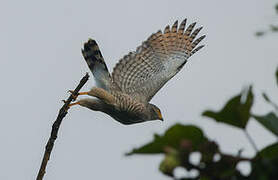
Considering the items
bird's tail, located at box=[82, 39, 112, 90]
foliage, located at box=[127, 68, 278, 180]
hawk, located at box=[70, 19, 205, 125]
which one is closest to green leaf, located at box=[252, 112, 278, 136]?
foliage, located at box=[127, 68, 278, 180]

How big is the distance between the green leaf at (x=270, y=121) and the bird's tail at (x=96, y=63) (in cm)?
676

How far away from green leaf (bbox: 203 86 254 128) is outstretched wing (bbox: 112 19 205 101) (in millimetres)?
7491

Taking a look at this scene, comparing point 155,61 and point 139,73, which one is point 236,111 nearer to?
point 139,73

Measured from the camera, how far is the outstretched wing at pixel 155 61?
8.76 metres

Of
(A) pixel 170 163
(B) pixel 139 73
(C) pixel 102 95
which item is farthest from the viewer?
(B) pixel 139 73

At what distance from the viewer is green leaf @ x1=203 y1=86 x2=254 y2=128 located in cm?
100

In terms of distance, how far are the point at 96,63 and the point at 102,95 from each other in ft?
1.87

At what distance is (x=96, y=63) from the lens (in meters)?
7.93

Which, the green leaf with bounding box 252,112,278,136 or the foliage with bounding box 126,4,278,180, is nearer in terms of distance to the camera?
the foliage with bounding box 126,4,278,180

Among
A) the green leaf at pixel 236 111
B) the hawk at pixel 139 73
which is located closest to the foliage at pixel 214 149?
the green leaf at pixel 236 111

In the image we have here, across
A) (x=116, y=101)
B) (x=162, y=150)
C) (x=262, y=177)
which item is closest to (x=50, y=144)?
(x=162, y=150)

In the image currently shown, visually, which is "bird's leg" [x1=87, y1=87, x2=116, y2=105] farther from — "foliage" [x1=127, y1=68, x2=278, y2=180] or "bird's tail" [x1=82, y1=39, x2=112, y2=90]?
"foliage" [x1=127, y1=68, x2=278, y2=180]

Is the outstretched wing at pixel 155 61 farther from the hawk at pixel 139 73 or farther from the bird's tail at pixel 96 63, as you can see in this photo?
the bird's tail at pixel 96 63

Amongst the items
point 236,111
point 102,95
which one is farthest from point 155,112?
point 236,111
